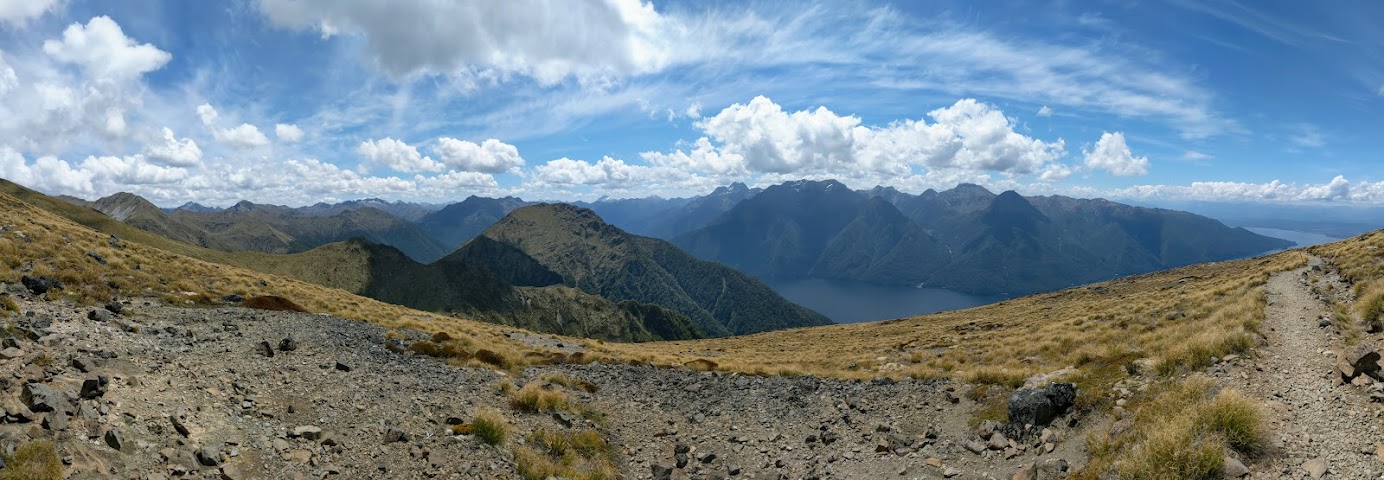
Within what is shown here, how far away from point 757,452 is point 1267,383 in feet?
40.4

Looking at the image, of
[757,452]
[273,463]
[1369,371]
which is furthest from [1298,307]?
[273,463]

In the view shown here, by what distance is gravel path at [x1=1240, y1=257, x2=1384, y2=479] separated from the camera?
8.97 m

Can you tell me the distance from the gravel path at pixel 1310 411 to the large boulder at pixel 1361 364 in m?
0.31

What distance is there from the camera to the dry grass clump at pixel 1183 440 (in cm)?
941

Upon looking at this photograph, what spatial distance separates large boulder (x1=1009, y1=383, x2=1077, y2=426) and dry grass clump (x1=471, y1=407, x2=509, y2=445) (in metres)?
14.0

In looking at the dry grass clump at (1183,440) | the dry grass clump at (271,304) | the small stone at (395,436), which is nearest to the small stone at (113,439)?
the small stone at (395,436)

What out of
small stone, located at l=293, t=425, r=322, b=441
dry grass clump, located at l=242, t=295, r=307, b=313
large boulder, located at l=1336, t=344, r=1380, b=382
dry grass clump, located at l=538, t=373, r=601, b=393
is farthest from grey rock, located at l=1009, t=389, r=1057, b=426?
dry grass clump, located at l=242, t=295, r=307, b=313

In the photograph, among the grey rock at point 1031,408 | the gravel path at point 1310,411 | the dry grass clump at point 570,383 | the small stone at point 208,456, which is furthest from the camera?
the dry grass clump at point 570,383

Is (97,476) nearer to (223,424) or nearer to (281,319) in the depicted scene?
(223,424)

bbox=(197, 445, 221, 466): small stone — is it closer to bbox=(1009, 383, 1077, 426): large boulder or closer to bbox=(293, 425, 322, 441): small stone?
bbox=(293, 425, 322, 441): small stone

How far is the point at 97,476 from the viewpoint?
354 inches

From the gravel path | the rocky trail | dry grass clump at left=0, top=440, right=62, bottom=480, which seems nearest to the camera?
dry grass clump at left=0, top=440, right=62, bottom=480

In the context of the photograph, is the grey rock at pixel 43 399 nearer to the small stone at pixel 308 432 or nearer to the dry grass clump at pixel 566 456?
the small stone at pixel 308 432

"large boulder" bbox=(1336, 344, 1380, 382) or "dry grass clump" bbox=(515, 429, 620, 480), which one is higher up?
"large boulder" bbox=(1336, 344, 1380, 382)
